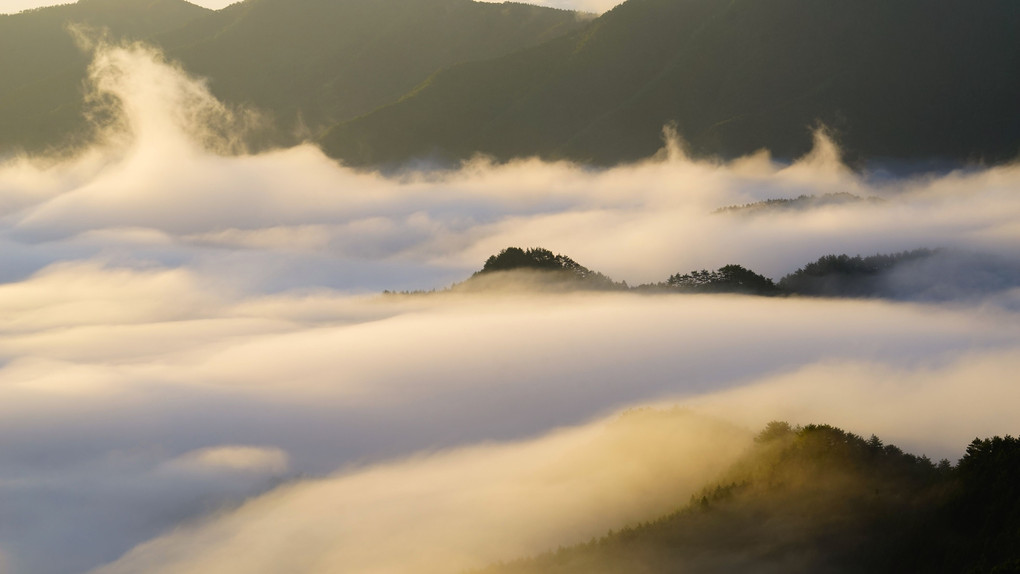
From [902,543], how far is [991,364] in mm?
89207

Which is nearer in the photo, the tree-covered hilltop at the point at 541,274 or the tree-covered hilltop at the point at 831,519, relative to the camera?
the tree-covered hilltop at the point at 831,519

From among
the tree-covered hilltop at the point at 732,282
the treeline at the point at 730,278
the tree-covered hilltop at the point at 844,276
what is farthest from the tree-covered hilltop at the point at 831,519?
the tree-covered hilltop at the point at 844,276

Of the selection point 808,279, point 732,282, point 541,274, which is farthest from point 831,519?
point 808,279

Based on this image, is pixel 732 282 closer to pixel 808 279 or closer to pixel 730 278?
pixel 730 278

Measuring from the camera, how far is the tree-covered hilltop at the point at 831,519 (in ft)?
135

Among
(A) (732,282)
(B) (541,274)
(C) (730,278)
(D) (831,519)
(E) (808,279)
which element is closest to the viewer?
(D) (831,519)

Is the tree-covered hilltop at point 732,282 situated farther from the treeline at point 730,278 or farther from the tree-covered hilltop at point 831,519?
the tree-covered hilltop at point 831,519

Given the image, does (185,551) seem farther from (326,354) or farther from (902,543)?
(326,354)

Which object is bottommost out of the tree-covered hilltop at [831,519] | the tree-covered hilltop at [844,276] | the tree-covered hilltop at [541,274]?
the tree-covered hilltop at [831,519]

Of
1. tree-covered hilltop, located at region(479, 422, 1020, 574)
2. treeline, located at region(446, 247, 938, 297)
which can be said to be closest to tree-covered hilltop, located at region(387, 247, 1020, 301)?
treeline, located at region(446, 247, 938, 297)

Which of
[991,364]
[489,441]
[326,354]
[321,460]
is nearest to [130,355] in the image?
[326,354]

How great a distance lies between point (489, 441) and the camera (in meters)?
113

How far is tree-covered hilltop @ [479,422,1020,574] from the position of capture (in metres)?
41.0

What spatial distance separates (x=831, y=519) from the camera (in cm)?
4544
